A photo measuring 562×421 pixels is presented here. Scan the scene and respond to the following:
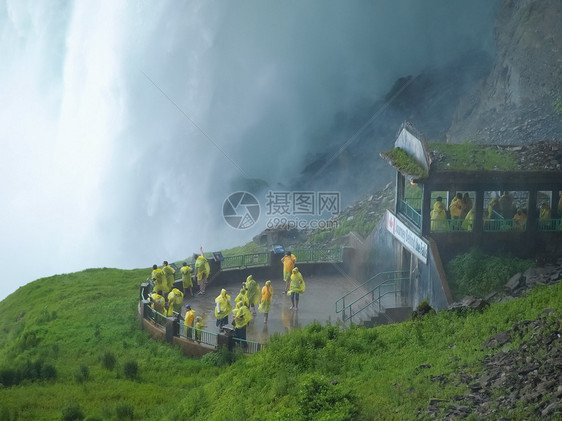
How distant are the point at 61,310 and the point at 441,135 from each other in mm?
24328

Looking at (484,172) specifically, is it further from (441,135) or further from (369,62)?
(369,62)

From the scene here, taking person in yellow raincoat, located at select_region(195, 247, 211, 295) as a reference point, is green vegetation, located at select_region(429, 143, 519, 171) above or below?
above

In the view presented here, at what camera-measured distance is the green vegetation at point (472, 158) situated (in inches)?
724

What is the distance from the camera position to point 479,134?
33.1 meters

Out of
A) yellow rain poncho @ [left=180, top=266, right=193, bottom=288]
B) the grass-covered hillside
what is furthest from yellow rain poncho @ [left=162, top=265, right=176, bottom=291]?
the grass-covered hillside

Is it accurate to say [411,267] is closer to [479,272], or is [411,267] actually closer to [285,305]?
[479,272]

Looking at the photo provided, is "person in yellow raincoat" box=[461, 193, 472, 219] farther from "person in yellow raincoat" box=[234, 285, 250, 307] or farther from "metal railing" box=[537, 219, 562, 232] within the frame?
"person in yellow raincoat" box=[234, 285, 250, 307]

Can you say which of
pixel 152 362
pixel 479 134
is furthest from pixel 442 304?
pixel 479 134

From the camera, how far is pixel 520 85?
1328 inches

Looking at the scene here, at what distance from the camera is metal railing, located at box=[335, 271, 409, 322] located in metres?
19.9

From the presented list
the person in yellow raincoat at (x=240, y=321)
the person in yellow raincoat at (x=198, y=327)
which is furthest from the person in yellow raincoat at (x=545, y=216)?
the person in yellow raincoat at (x=198, y=327)

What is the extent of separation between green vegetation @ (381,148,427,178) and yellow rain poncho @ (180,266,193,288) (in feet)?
24.0

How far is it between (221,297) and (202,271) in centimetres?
389

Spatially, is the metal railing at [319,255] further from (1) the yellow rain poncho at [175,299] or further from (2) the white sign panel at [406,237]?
(1) the yellow rain poncho at [175,299]
